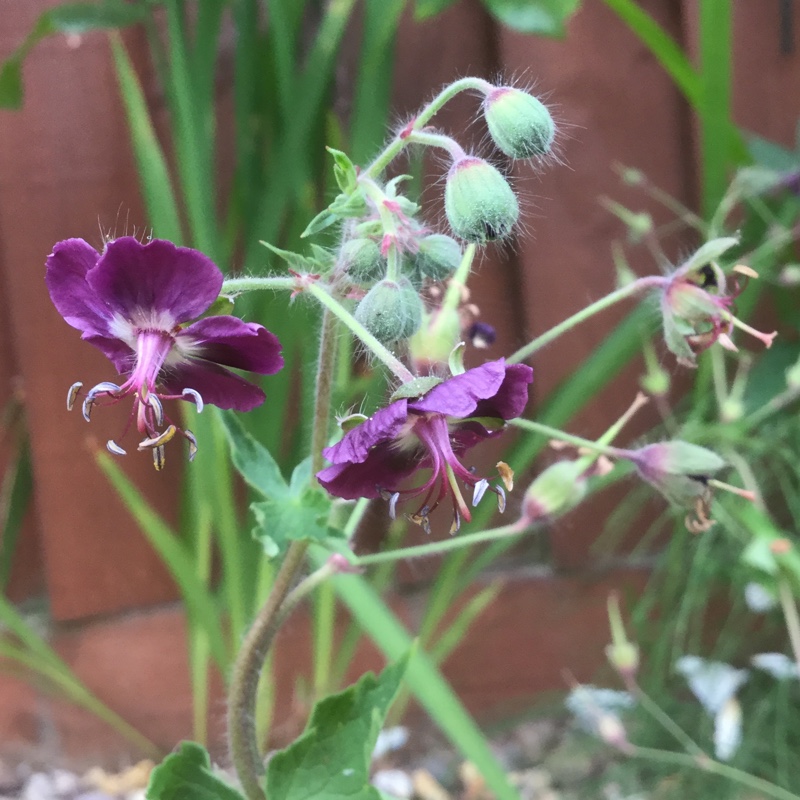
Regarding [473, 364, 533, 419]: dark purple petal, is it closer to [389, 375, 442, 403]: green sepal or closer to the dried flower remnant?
[389, 375, 442, 403]: green sepal

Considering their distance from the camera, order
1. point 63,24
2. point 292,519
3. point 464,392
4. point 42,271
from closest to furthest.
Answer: point 464,392, point 292,519, point 63,24, point 42,271

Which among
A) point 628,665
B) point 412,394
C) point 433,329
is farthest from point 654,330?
point 412,394

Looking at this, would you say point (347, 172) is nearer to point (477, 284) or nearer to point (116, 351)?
point (116, 351)

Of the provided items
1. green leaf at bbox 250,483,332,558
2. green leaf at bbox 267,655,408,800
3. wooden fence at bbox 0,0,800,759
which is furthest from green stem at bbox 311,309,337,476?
wooden fence at bbox 0,0,800,759

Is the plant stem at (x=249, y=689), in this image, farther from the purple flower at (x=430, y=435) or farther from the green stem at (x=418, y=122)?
the green stem at (x=418, y=122)

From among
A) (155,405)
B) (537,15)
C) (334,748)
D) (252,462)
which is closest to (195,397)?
(155,405)

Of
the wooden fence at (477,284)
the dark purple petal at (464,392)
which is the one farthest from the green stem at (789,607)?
the dark purple petal at (464,392)
